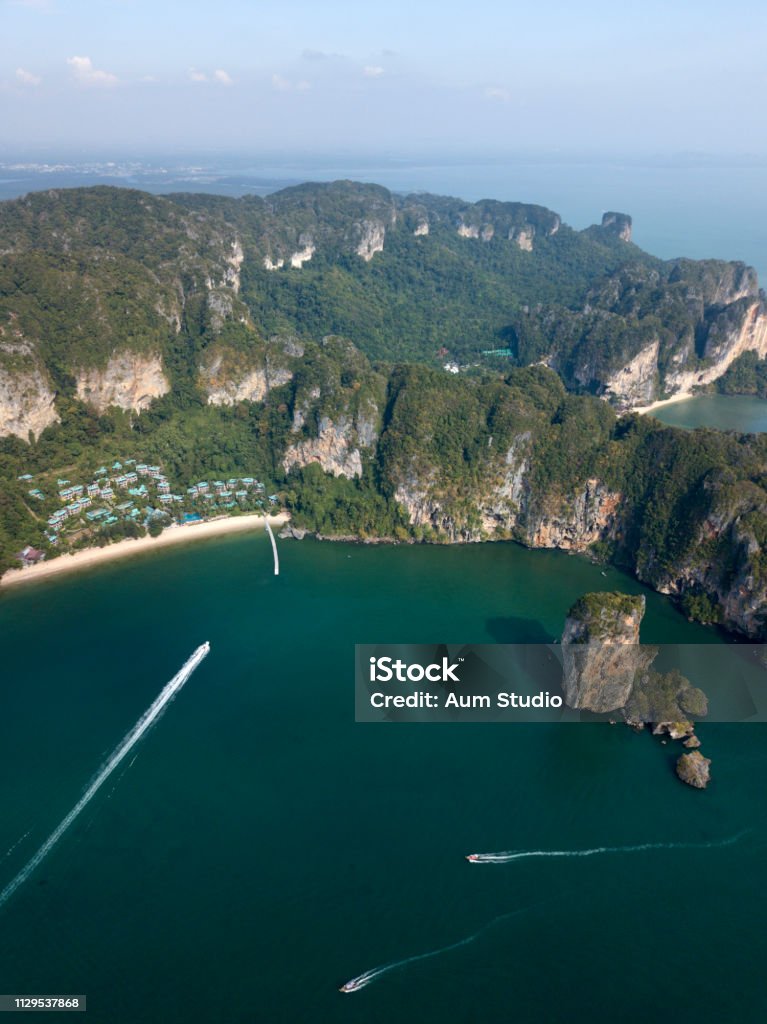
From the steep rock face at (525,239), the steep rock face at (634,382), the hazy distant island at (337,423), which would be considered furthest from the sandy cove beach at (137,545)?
the steep rock face at (525,239)

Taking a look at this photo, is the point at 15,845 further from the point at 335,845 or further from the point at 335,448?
the point at 335,448

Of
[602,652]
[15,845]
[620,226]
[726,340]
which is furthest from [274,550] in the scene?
[620,226]

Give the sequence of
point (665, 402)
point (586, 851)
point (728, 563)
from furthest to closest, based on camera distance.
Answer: point (665, 402) → point (728, 563) → point (586, 851)

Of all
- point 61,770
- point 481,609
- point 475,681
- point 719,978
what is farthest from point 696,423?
point 61,770

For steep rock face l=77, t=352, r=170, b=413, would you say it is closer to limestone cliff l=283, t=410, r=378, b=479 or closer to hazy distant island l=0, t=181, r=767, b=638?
hazy distant island l=0, t=181, r=767, b=638

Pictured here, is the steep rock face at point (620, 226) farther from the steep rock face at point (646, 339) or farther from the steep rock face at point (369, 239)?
the steep rock face at point (369, 239)

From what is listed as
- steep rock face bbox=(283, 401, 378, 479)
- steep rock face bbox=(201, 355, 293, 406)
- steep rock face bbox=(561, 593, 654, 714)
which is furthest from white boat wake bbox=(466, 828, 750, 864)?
steep rock face bbox=(201, 355, 293, 406)
